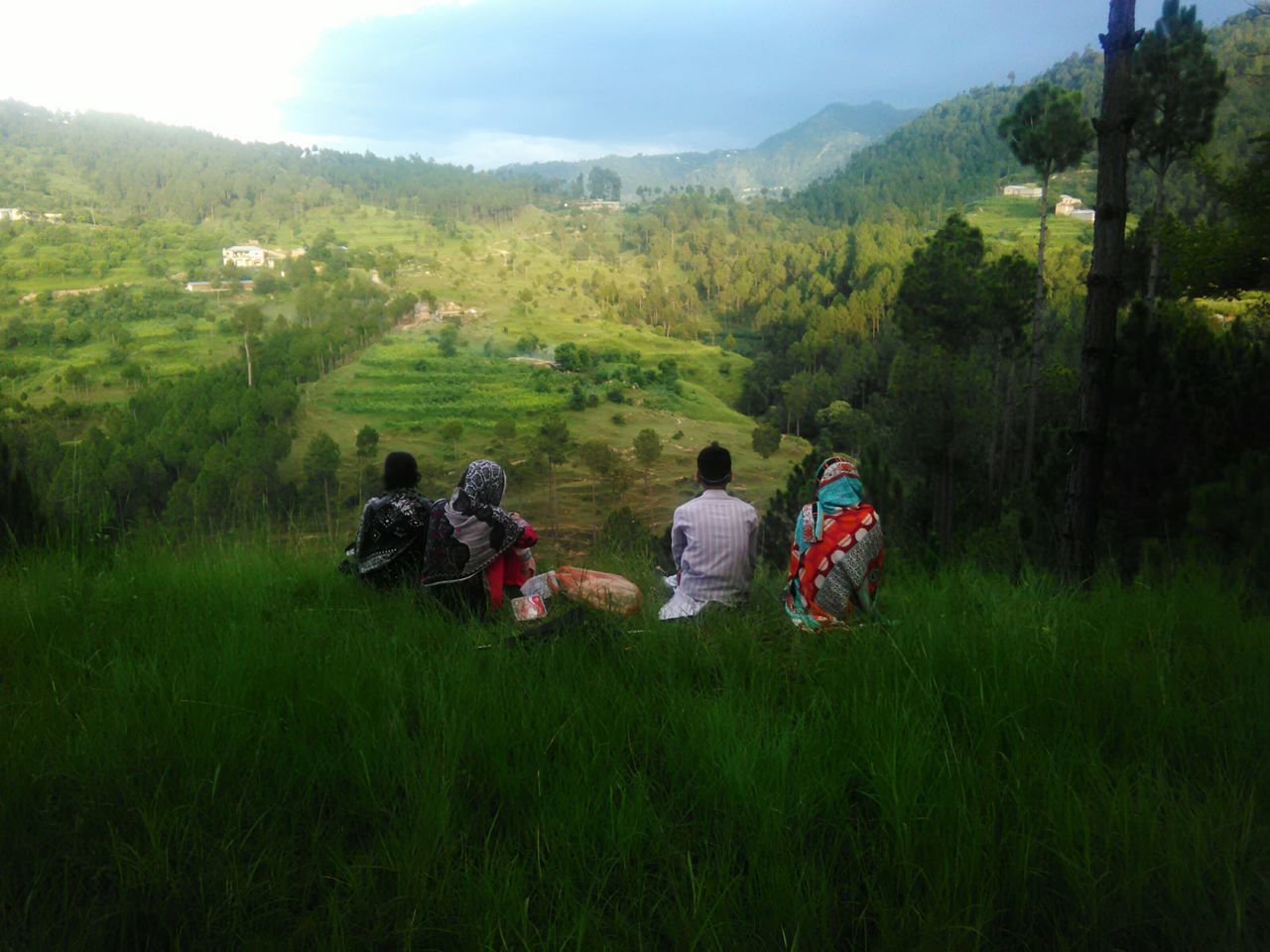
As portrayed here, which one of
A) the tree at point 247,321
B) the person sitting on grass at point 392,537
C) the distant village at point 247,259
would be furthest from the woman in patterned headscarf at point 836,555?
the distant village at point 247,259

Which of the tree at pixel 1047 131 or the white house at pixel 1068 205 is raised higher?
the white house at pixel 1068 205

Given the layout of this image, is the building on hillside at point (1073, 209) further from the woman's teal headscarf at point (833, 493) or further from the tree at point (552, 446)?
the woman's teal headscarf at point (833, 493)

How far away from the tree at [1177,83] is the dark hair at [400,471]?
13408 millimetres

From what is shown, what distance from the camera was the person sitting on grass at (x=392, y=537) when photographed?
406 centimetres

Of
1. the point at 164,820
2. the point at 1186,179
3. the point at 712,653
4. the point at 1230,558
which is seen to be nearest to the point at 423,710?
the point at 164,820

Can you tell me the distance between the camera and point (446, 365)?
70812mm

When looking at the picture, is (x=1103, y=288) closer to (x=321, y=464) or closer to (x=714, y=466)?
(x=714, y=466)

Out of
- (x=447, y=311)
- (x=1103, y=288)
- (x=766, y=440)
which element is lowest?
(x=766, y=440)

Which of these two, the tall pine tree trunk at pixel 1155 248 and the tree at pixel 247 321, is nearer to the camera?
the tall pine tree trunk at pixel 1155 248

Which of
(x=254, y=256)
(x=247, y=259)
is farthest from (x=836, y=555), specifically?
Answer: (x=254, y=256)

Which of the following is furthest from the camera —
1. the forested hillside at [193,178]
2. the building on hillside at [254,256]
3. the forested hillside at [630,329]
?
the forested hillside at [193,178]

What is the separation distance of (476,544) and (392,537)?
0.52 m

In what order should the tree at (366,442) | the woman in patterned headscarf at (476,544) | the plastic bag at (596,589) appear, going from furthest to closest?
the tree at (366,442) → the woman in patterned headscarf at (476,544) → the plastic bag at (596,589)

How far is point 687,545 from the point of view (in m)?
3.75
